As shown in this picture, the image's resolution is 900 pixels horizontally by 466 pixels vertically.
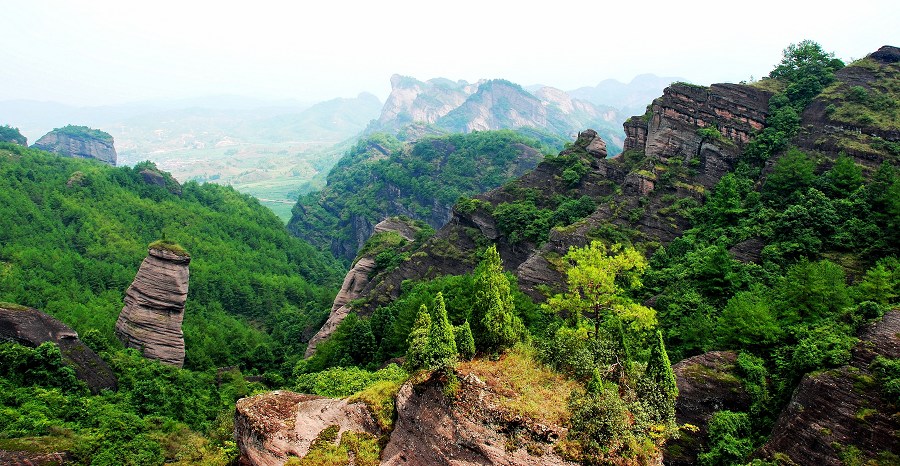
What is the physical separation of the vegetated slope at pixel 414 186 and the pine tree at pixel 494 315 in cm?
8892

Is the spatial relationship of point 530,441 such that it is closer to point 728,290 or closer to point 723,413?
point 723,413

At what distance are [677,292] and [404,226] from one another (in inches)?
1834

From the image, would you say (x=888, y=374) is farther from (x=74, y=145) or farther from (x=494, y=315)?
(x=74, y=145)

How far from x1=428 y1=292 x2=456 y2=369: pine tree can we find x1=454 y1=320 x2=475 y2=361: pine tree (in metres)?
0.69

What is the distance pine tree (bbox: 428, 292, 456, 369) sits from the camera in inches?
622

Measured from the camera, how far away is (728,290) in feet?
94.9

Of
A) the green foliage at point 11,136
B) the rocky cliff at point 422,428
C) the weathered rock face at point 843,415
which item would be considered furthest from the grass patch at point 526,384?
the green foliage at point 11,136

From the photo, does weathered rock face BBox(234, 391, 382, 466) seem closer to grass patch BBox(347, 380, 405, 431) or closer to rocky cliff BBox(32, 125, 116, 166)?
grass patch BBox(347, 380, 405, 431)

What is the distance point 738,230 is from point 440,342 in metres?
27.0

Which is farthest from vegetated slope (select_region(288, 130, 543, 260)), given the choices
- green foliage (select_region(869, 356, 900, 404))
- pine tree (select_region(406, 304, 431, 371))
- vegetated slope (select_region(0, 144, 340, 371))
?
green foliage (select_region(869, 356, 900, 404))

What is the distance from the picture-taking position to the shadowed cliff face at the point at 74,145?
122 meters

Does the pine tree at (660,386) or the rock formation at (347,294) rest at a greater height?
the pine tree at (660,386)

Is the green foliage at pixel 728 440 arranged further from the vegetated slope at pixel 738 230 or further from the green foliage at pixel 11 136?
the green foliage at pixel 11 136

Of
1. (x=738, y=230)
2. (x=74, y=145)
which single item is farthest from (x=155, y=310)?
(x=74, y=145)
